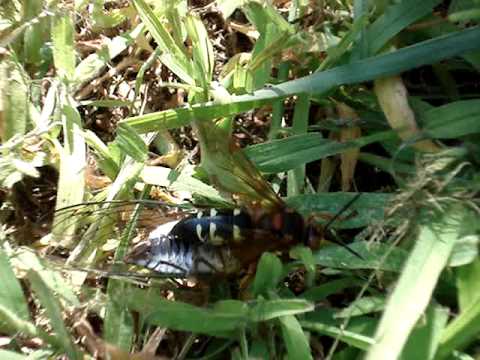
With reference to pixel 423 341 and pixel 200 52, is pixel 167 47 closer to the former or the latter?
pixel 200 52

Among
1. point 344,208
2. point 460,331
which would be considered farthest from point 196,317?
point 460,331

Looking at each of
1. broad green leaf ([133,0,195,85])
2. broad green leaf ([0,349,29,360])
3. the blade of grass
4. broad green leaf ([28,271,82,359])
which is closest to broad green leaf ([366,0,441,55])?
the blade of grass

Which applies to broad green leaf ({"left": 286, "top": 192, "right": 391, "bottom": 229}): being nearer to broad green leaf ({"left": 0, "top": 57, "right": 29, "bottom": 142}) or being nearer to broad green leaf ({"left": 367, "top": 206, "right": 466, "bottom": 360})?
broad green leaf ({"left": 367, "top": 206, "right": 466, "bottom": 360})

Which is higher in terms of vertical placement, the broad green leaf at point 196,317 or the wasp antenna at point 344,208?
the wasp antenna at point 344,208

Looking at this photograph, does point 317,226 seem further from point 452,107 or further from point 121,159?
point 121,159

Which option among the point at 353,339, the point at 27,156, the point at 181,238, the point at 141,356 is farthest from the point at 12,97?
the point at 353,339

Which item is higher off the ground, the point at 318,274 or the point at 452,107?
the point at 452,107

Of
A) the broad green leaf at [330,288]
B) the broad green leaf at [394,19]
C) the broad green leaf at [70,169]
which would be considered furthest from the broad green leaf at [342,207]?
the broad green leaf at [70,169]

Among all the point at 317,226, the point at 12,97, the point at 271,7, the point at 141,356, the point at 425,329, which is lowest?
the point at 141,356

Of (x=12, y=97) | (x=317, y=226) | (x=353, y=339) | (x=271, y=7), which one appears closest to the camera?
(x=353, y=339)

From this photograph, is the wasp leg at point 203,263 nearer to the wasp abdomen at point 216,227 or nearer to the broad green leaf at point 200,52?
the wasp abdomen at point 216,227

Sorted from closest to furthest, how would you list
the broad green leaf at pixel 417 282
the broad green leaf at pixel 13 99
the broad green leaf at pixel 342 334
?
the broad green leaf at pixel 417 282 → the broad green leaf at pixel 342 334 → the broad green leaf at pixel 13 99
